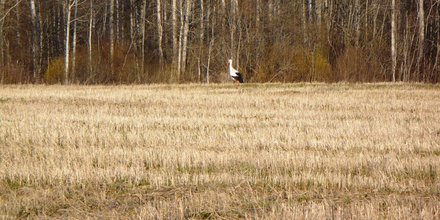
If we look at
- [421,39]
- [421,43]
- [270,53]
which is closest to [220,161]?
[421,43]

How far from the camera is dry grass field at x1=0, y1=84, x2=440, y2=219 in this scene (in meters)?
5.62

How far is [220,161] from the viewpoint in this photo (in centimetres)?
794

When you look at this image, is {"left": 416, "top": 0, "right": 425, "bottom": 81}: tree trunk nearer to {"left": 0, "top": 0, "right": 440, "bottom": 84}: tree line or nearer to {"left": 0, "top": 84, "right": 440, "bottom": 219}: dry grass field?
{"left": 0, "top": 0, "right": 440, "bottom": 84}: tree line

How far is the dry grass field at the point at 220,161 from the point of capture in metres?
5.62

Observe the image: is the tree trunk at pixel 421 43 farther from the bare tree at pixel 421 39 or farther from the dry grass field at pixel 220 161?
the dry grass field at pixel 220 161

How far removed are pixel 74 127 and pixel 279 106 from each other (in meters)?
6.63

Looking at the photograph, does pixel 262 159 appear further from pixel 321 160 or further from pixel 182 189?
pixel 182 189

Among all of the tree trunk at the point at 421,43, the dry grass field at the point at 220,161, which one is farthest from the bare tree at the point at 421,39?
the dry grass field at the point at 220,161

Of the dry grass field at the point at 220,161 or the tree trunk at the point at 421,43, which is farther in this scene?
the tree trunk at the point at 421,43

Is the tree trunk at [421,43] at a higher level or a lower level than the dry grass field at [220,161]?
higher

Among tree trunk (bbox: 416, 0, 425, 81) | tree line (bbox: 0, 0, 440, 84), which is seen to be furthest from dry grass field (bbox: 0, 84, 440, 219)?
tree line (bbox: 0, 0, 440, 84)

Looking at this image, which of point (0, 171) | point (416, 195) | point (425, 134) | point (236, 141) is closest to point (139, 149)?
point (236, 141)

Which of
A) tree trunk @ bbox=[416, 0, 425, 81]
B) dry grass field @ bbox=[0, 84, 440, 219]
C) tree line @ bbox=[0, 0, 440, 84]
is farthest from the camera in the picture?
tree line @ bbox=[0, 0, 440, 84]

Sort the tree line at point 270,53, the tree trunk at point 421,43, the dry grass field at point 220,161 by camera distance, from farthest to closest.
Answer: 1. the tree line at point 270,53
2. the tree trunk at point 421,43
3. the dry grass field at point 220,161
